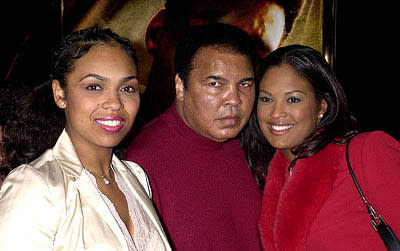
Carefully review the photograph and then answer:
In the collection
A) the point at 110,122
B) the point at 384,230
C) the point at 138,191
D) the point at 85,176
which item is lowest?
the point at 384,230

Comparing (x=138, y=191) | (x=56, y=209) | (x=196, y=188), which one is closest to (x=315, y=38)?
(x=196, y=188)

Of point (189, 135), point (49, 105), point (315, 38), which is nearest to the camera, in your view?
point (49, 105)

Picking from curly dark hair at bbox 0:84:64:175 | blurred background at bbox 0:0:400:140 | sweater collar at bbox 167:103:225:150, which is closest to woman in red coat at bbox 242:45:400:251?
sweater collar at bbox 167:103:225:150

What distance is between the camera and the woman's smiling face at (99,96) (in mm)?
1275

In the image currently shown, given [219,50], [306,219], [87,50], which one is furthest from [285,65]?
[87,50]

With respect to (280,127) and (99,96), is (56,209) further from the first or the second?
(280,127)

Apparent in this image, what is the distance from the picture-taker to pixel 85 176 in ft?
4.16

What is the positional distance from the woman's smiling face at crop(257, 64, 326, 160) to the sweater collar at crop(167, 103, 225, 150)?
0.95 feet

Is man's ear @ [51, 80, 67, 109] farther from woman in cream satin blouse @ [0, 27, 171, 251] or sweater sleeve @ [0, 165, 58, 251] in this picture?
sweater sleeve @ [0, 165, 58, 251]

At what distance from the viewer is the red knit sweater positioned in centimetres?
176

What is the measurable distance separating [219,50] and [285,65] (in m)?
0.33

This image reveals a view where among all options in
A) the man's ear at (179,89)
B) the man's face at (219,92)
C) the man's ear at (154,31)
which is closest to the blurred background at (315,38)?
the man's ear at (154,31)

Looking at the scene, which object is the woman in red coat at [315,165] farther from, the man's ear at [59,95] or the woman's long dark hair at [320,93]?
the man's ear at [59,95]

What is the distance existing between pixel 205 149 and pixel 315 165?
1.69 ft
